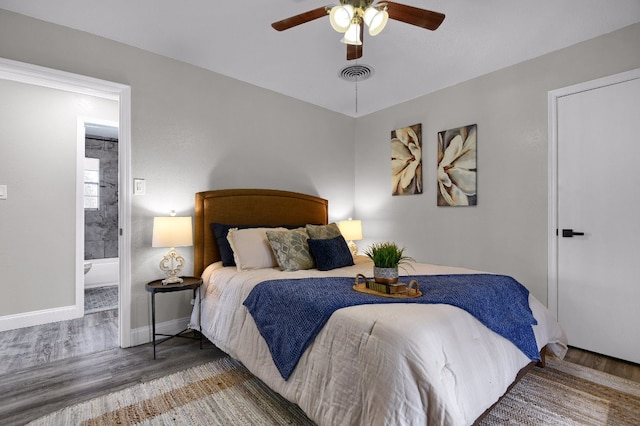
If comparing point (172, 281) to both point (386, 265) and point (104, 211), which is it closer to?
point (386, 265)

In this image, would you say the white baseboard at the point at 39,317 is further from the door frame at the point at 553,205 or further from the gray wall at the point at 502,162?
the door frame at the point at 553,205

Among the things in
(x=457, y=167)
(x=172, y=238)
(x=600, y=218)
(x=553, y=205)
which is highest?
(x=457, y=167)

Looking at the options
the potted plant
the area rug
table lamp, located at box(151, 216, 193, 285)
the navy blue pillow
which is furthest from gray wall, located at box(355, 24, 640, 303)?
table lamp, located at box(151, 216, 193, 285)

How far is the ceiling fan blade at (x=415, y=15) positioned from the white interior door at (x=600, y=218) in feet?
6.02

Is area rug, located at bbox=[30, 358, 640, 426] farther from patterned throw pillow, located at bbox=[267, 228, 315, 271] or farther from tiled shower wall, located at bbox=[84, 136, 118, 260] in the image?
tiled shower wall, located at bbox=[84, 136, 118, 260]

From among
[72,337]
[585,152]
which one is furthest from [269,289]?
[585,152]

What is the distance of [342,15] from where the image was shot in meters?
1.78

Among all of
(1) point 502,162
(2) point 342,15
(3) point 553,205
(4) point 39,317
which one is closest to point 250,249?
(2) point 342,15

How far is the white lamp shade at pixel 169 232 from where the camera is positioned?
106 inches

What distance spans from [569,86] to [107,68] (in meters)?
3.97

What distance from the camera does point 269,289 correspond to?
7.04ft

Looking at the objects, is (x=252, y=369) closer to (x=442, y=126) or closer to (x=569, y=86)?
(x=442, y=126)

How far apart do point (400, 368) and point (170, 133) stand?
2.81 meters

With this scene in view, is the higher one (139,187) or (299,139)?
(299,139)
